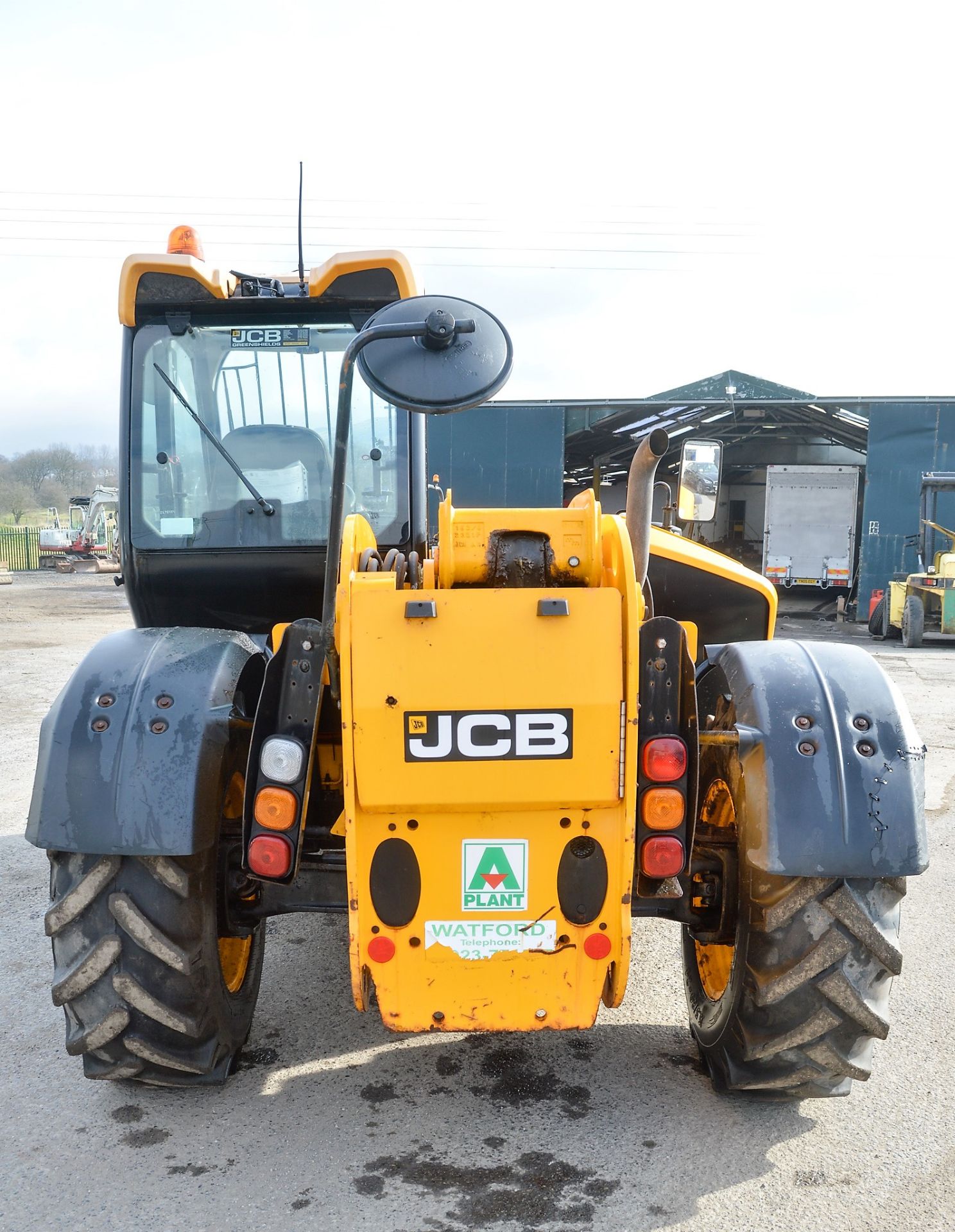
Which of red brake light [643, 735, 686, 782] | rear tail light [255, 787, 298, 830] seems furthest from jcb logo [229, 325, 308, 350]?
red brake light [643, 735, 686, 782]

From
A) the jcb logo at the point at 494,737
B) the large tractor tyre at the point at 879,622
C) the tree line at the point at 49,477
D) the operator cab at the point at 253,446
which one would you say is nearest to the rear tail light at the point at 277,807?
the jcb logo at the point at 494,737

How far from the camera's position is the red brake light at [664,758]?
2.57m

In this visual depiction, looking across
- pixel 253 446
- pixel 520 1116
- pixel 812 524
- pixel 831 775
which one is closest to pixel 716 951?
pixel 520 1116

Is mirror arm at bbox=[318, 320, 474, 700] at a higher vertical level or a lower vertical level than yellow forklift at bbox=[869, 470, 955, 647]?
higher

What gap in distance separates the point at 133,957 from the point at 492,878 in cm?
107

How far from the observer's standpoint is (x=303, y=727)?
2656 mm

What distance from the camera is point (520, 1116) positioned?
289 cm

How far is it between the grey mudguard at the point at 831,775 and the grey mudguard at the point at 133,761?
1.49m

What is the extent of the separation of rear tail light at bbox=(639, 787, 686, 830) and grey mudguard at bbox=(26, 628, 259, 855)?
119cm

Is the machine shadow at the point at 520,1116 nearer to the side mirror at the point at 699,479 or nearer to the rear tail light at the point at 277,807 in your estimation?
the rear tail light at the point at 277,807

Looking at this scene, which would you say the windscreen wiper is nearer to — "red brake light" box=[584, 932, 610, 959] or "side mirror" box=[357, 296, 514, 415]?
"side mirror" box=[357, 296, 514, 415]

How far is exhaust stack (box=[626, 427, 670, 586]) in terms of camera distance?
2.47m

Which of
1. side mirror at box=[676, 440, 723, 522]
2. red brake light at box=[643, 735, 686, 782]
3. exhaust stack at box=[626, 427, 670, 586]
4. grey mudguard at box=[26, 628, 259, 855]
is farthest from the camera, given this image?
side mirror at box=[676, 440, 723, 522]

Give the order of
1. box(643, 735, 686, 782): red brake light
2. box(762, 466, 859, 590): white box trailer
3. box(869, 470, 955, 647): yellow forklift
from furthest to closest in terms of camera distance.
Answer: box(762, 466, 859, 590): white box trailer
box(869, 470, 955, 647): yellow forklift
box(643, 735, 686, 782): red brake light
